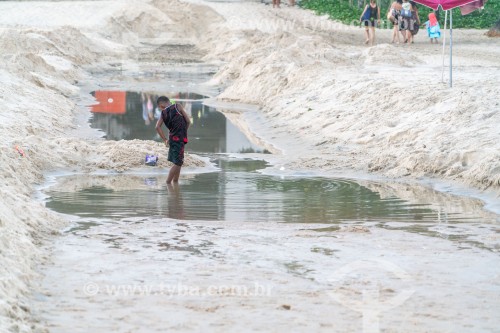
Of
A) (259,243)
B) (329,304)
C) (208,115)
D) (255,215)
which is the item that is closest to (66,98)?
(208,115)

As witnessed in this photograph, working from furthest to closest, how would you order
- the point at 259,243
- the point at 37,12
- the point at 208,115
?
1. the point at 37,12
2. the point at 208,115
3. the point at 259,243

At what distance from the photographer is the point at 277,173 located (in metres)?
16.4

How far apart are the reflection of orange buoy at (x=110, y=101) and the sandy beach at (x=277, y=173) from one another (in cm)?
44

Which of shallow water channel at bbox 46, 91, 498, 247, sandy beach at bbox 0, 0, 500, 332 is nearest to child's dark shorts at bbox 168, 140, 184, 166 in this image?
shallow water channel at bbox 46, 91, 498, 247

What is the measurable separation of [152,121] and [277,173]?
6747 millimetres

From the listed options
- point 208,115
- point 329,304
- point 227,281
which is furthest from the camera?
point 208,115

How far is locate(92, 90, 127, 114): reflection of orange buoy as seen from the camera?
2491 cm

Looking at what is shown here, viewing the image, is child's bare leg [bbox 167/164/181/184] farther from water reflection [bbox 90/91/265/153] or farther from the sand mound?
water reflection [bbox 90/91/265/153]

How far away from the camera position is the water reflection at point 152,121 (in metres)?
19.9

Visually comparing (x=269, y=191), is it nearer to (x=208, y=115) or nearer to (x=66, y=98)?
(x=208, y=115)

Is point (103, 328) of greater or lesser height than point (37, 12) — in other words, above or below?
below

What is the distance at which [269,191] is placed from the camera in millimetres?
14508

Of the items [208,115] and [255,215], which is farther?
[208,115]

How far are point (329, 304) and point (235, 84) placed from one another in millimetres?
20545
